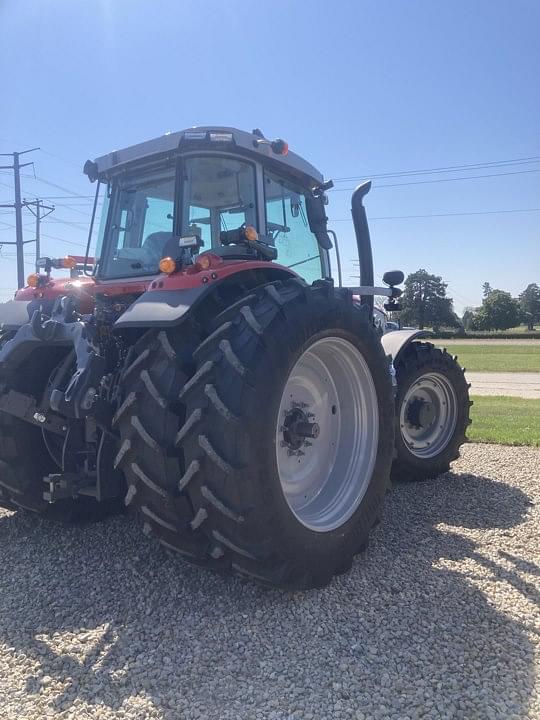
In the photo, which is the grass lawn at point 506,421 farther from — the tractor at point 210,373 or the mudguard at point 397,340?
the tractor at point 210,373

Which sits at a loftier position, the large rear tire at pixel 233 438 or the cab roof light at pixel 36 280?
the cab roof light at pixel 36 280

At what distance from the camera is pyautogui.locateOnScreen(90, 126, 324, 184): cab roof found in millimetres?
3629

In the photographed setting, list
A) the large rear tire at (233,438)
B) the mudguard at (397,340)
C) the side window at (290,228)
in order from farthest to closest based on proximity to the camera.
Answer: the mudguard at (397,340)
the side window at (290,228)
the large rear tire at (233,438)

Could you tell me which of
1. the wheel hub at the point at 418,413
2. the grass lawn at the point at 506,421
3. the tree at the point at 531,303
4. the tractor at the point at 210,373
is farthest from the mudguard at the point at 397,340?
→ the tree at the point at 531,303

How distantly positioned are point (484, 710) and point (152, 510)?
1.61 m

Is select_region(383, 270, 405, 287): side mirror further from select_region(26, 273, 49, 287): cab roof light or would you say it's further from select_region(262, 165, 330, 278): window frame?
select_region(26, 273, 49, 287): cab roof light

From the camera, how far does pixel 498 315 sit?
8244 centimetres

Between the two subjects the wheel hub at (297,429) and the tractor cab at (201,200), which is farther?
the tractor cab at (201,200)

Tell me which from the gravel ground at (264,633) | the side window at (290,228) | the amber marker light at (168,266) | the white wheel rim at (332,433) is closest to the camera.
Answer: the gravel ground at (264,633)

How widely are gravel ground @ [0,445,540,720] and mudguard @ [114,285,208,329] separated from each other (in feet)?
4.77

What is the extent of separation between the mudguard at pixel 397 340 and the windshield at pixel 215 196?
2.15 m

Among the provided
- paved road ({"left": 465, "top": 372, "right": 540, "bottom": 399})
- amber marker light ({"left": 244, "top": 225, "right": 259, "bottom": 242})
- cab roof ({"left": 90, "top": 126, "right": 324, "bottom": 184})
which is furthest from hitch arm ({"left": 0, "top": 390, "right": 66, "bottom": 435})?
paved road ({"left": 465, "top": 372, "right": 540, "bottom": 399})

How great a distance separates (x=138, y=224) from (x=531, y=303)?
97.6 metres

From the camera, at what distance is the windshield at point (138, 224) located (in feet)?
12.9
